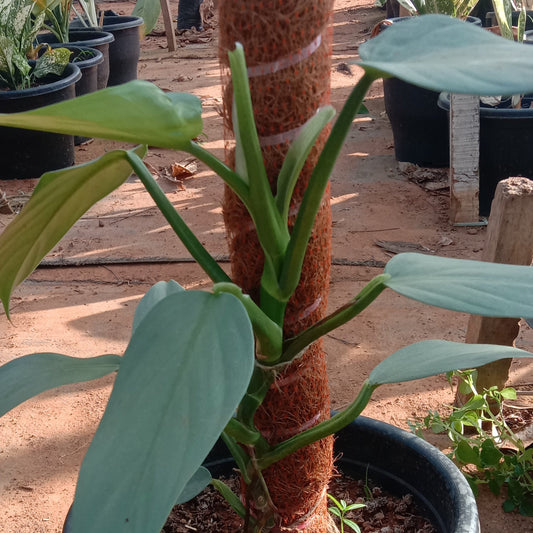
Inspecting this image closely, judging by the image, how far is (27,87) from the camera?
9.96 feet

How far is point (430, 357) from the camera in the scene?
0.64m

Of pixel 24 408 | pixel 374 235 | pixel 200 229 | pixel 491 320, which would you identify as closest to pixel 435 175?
pixel 374 235

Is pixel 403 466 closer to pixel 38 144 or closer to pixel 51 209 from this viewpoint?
pixel 51 209

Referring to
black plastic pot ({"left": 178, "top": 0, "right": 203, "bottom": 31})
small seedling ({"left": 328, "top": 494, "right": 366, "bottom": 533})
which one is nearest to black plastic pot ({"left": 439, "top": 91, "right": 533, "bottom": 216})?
small seedling ({"left": 328, "top": 494, "right": 366, "bottom": 533})

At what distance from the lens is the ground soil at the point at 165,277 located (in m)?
1.36

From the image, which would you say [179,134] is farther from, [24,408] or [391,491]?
[24,408]

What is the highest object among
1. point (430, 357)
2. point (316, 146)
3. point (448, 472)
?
point (316, 146)

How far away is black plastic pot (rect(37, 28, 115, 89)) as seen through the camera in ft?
11.8

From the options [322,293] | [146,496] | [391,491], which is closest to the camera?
[146,496]

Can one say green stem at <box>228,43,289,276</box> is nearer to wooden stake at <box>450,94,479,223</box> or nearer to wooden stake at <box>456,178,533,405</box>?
wooden stake at <box>456,178,533,405</box>

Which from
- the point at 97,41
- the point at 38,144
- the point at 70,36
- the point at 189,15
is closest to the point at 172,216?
the point at 38,144

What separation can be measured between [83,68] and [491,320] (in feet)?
8.59

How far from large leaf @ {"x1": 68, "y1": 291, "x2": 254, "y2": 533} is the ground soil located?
87 cm

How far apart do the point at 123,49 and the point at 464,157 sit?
99.7 inches
